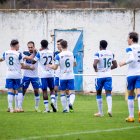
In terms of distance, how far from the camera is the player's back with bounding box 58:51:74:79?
75.8 ft

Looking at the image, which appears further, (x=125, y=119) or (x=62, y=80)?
(x=62, y=80)

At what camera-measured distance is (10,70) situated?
78.3ft

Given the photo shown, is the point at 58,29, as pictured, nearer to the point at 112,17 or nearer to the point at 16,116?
the point at 112,17

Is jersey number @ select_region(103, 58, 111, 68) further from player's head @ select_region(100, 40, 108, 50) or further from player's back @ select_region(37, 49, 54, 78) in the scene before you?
player's back @ select_region(37, 49, 54, 78)

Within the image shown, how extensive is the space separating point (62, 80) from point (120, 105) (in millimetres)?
5888

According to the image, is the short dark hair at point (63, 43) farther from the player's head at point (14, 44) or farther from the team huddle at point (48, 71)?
the player's head at point (14, 44)

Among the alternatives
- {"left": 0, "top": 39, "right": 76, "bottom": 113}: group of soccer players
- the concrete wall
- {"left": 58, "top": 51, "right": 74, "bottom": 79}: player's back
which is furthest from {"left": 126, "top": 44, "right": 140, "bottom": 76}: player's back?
the concrete wall

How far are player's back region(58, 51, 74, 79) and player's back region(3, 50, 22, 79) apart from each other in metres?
1.38

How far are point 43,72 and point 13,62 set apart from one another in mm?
973

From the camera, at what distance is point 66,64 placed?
23266mm

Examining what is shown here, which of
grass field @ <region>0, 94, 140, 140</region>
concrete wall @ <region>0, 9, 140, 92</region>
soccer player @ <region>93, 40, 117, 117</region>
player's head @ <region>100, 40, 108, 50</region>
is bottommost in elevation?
grass field @ <region>0, 94, 140, 140</region>

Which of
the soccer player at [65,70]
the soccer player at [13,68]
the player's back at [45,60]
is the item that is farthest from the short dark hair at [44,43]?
the soccer player at [13,68]

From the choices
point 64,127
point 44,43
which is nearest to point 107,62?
point 44,43

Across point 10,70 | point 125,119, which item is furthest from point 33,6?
point 125,119
